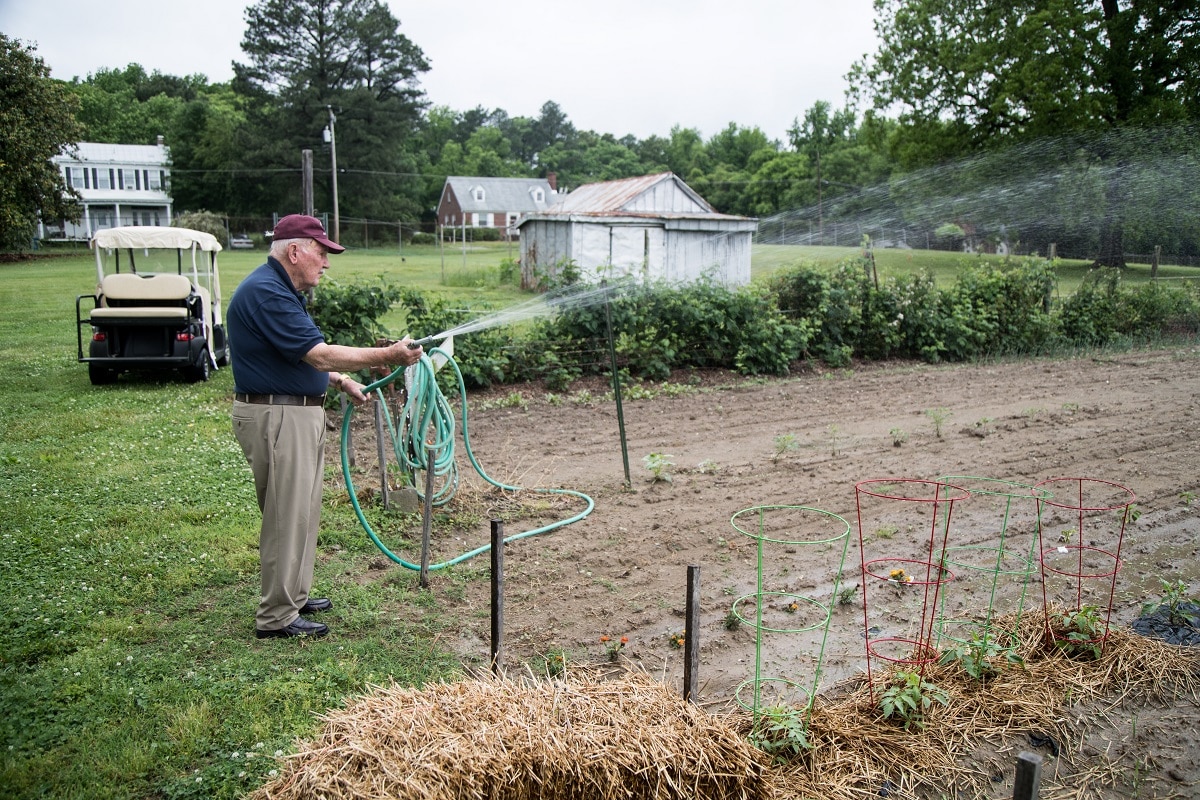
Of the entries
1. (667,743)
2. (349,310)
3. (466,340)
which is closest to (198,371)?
(349,310)

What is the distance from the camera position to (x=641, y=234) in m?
22.5

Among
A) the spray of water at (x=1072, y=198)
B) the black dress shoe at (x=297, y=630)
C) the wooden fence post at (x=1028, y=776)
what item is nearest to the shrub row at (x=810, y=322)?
the spray of water at (x=1072, y=198)

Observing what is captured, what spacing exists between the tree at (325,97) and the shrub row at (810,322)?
121 ft

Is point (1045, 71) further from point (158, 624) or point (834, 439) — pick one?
point (158, 624)

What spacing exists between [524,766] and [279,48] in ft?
162

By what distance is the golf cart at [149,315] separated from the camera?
9516mm

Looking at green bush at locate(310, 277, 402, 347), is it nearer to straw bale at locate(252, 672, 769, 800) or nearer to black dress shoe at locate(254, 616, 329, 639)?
black dress shoe at locate(254, 616, 329, 639)

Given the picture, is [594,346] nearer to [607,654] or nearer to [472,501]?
[472,501]

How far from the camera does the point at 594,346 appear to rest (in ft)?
33.4

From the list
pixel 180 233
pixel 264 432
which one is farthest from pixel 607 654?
pixel 180 233

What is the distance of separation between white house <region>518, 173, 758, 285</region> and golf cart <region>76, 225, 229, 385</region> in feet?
34.2

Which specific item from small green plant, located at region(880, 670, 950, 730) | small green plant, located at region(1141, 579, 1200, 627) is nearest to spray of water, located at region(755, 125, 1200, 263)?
small green plant, located at region(1141, 579, 1200, 627)

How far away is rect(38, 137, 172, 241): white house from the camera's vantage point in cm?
4350

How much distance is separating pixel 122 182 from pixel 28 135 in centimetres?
3498
